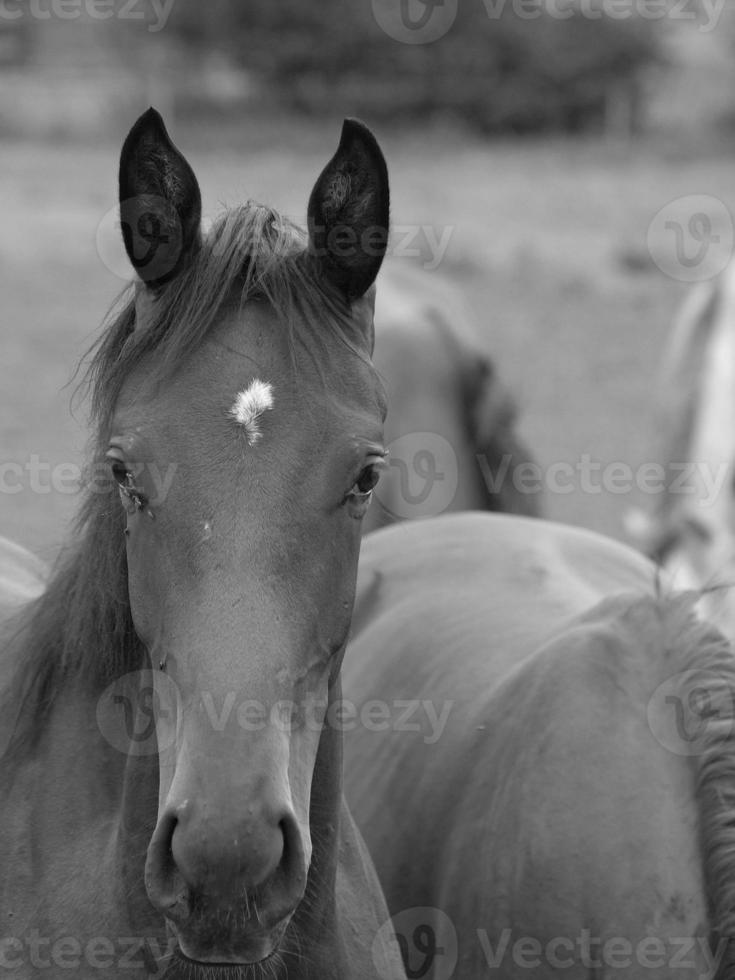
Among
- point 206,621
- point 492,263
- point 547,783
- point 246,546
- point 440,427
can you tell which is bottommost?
point 492,263

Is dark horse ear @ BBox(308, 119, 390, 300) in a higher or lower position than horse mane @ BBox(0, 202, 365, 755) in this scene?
higher

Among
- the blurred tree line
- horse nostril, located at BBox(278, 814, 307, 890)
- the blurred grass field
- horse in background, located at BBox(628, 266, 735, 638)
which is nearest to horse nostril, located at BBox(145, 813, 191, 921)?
horse nostril, located at BBox(278, 814, 307, 890)

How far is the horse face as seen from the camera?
6.48 ft

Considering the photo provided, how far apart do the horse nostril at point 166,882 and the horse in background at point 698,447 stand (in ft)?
12.6

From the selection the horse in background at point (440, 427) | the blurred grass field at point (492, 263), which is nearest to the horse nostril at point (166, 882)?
the horse in background at point (440, 427)

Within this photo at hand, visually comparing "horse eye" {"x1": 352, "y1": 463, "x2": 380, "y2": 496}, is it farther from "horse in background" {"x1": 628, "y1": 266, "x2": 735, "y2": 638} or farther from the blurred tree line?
the blurred tree line

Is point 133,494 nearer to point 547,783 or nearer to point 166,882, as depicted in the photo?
point 166,882

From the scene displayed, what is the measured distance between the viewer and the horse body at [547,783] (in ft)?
9.20

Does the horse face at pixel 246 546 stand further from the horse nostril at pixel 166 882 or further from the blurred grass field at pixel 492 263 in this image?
the blurred grass field at pixel 492 263

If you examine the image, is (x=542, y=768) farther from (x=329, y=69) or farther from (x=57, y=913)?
(x=329, y=69)

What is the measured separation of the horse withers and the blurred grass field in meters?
4.59

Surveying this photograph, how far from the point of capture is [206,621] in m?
2.08

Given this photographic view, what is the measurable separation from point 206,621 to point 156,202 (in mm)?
751

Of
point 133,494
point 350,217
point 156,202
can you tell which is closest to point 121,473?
point 133,494
